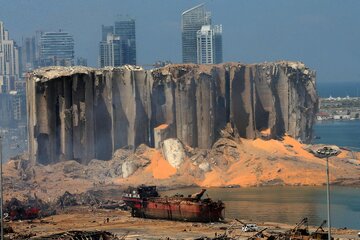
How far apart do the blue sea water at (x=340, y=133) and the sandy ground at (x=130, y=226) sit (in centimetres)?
4545

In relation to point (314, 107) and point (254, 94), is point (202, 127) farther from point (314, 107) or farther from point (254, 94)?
point (314, 107)

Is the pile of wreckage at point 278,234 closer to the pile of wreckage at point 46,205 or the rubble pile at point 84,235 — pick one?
the rubble pile at point 84,235

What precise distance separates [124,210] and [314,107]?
31434 mm

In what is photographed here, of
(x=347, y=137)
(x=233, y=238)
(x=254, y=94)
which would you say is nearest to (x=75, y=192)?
(x=254, y=94)

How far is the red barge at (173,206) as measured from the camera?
69.6 meters

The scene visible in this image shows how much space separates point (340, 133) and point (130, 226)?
85.2 m

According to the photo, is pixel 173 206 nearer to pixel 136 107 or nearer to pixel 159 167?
pixel 159 167

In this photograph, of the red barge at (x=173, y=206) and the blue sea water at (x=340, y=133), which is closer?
the red barge at (x=173, y=206)

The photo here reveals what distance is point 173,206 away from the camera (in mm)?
71250

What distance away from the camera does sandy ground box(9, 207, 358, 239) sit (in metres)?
62.5

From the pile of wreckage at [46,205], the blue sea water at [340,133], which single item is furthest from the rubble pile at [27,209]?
the blue sea water at [340,133]

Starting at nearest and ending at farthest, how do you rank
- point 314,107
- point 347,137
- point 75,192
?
point 75,192 → point 314,107 → point 347,137

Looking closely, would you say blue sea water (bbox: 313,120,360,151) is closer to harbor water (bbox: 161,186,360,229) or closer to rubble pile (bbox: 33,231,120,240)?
harbor water (bbox: 161,186,360,229)

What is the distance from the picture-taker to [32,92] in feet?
308
